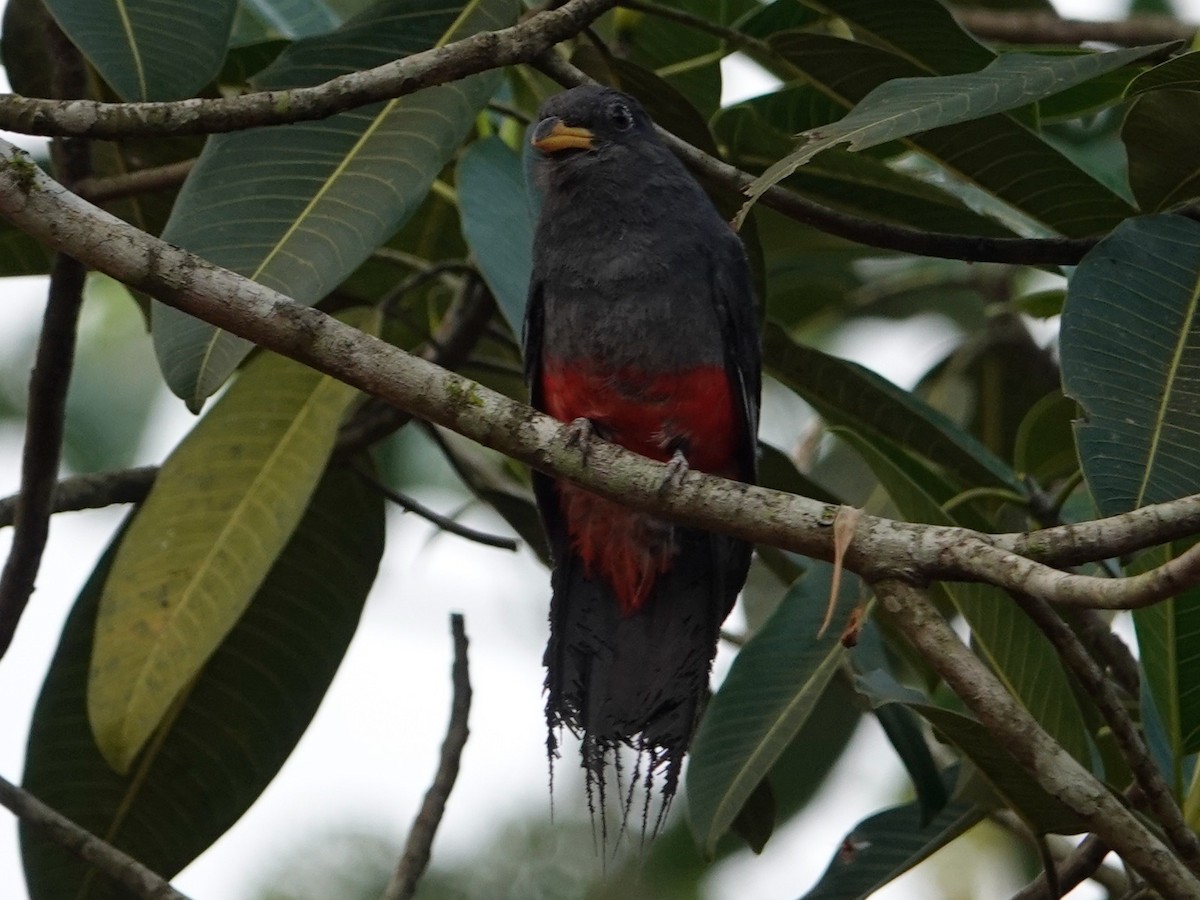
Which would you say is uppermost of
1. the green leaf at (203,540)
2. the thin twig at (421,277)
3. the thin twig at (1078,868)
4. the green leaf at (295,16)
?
the green leaf at (295,16)

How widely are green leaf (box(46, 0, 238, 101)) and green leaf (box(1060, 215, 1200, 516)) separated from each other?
70.2 inches

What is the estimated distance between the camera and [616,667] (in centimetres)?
349

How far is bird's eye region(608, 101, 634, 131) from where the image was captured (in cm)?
378

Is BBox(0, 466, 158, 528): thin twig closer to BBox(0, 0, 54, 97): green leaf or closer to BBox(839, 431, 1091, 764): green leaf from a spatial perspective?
BBox(0, 0, 54, 97): green leaf

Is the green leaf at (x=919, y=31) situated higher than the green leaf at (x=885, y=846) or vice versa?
the green leaf at (x=919, y=31)

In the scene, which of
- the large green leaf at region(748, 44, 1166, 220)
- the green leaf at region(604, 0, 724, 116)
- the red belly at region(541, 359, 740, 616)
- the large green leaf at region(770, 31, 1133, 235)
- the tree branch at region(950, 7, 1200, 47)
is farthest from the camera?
the tree branch at region(950, 7, 1200, 47)

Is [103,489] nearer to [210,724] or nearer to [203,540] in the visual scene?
[203,540]

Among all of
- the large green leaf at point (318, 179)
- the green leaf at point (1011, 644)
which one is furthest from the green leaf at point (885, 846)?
the large green leaf at point (318, 179)

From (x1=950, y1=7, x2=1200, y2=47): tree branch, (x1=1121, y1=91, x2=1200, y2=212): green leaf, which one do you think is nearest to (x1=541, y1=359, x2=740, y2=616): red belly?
(x1=1121, y1=91, x2=1200, y2=212): green leaf

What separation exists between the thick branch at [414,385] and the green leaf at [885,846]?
123 cm

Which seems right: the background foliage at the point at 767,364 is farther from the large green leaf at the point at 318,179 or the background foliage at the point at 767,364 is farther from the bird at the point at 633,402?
the bird at the point at 633,402

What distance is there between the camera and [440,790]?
336 centimetres

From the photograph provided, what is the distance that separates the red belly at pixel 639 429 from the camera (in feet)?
11.6

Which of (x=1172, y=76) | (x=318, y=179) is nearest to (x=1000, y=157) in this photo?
(x=1172, y=76)
